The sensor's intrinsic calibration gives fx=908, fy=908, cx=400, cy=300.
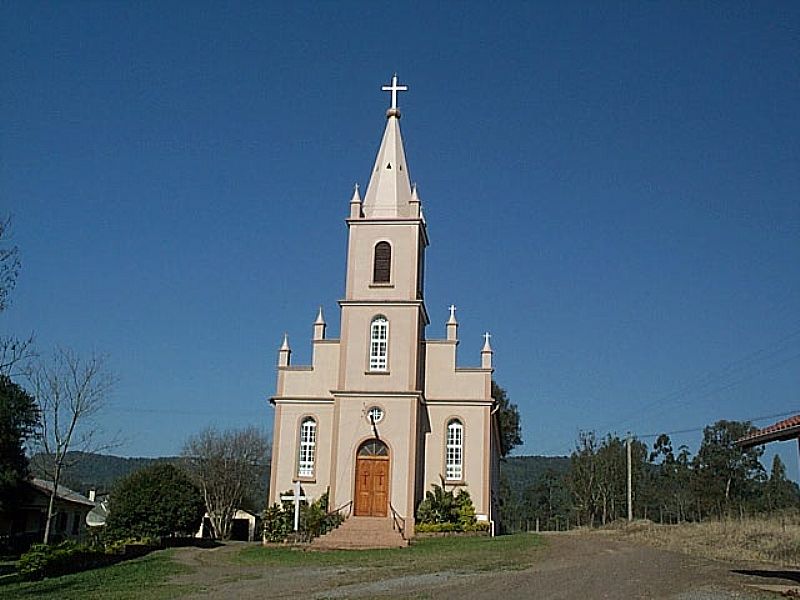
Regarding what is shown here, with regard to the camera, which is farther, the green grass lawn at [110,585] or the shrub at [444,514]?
the shrub at [444,514]

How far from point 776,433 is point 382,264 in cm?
2078

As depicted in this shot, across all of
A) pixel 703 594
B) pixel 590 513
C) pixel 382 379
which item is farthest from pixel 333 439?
pixel 590 513

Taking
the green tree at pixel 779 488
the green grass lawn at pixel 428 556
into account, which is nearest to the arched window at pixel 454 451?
the green grass lawn at pixel 428 556

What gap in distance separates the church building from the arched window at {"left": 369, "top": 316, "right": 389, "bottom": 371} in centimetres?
4

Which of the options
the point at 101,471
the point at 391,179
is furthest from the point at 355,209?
the point at 101,471

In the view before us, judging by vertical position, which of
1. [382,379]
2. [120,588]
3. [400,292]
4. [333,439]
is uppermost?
[400,292]

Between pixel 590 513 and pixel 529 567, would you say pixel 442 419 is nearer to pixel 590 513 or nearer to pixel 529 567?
pixel 529 567

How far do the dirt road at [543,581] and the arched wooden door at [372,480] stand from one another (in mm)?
9384

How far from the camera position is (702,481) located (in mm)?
66062

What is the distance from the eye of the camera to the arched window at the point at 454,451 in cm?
3566

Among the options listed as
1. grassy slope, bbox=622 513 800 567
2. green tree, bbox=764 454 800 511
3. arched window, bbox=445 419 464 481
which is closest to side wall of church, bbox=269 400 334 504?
arched window, bbox=445 419 464 481

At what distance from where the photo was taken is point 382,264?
120 ft

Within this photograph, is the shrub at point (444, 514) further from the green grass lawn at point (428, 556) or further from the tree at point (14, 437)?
the tree at point (14, 437)

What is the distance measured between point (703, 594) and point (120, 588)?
12294 millimetres
